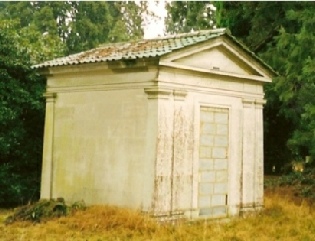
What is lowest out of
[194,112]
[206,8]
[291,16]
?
[194,112]

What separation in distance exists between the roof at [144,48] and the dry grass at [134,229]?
3.30 m

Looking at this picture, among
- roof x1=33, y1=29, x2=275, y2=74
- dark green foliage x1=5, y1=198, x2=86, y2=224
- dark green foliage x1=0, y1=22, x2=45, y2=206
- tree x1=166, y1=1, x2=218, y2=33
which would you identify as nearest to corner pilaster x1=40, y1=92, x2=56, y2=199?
roof x1=33, y1=29, x2=275, y2=74

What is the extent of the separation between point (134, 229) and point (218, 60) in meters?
4.50

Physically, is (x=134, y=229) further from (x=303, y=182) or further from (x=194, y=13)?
(x=194, y=13)

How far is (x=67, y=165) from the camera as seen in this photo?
12.6 meters

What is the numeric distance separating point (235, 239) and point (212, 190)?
77.7 inches

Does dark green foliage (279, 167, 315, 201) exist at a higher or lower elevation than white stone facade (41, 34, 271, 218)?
lower

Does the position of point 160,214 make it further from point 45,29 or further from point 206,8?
point 45,29

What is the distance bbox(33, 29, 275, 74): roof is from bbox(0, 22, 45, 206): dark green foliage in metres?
3.26

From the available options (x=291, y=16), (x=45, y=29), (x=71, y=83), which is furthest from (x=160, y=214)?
(x=45, y=29)

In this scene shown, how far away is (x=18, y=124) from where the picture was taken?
16047mm

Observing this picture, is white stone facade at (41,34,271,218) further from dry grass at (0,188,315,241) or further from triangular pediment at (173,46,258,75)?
dry grass at (0,188,315,241)

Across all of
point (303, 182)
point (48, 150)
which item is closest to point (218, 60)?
point (48, 150)

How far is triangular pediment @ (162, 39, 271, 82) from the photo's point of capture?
1134 cm
